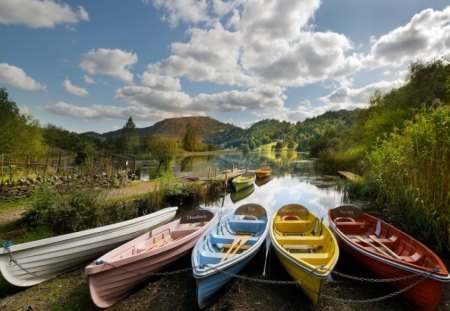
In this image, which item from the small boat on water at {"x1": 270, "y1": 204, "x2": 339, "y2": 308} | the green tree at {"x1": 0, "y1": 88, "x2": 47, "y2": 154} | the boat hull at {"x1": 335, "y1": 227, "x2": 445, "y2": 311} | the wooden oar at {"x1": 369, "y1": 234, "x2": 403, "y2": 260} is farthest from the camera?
the green tree at {"x1": 0, "y1": 88, "x2": 47, "y2": 154}

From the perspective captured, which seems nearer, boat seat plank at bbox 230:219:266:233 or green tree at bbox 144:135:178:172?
boat seat plank at bbox 230:219:266:233

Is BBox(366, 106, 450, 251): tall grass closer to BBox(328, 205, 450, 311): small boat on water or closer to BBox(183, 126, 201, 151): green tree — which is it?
BBox(328, 205, 450, 311): small boat on water

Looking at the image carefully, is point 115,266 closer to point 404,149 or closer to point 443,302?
point 443,302

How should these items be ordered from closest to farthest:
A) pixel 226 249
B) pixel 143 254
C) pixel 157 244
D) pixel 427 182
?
pixel 143 254 < pixel 226 249 < pixel 157 244 < pixel 427 182

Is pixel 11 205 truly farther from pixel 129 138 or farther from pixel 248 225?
pixel 129 138

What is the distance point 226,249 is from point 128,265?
2382 millimetres


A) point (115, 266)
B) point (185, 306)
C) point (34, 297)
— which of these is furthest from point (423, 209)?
point (34, 297)

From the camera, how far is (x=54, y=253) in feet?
17.7

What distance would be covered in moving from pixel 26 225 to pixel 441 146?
11.7 meters

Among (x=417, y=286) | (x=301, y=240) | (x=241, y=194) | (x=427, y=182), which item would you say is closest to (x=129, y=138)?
(x=241, y=194)

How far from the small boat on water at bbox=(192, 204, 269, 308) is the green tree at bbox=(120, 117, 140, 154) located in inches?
2014

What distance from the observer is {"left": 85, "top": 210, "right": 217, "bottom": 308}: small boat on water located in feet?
14.9

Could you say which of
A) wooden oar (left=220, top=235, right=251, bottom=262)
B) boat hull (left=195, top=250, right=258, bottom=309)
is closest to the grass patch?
wooden oar (left=220, top=235, right=251, bottom=262)

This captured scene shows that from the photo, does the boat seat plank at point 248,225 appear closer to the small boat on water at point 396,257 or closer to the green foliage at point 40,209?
the small boat on water at point 396,257
